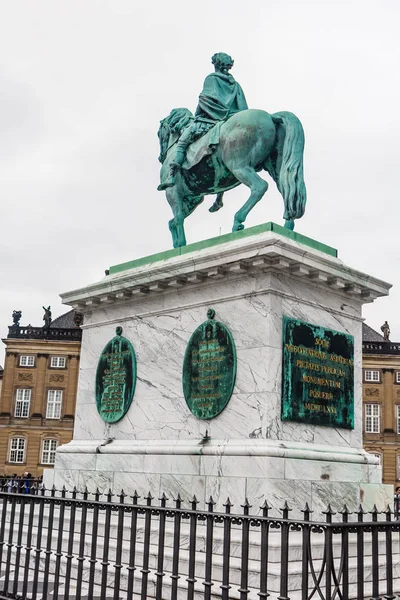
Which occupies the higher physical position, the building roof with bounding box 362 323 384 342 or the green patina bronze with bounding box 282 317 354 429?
the building roof with bounding box 362 323 384 342

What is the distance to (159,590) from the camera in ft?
15.4

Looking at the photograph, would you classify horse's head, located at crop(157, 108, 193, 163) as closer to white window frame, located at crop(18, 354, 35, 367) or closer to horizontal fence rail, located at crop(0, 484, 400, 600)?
horizontal fence rail, located at crop(0, 484, 400, 600)

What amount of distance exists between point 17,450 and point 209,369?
162 ft

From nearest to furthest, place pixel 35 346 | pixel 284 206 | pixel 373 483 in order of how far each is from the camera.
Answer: pixel 373 483, pixel 284 206, pixel 35 346

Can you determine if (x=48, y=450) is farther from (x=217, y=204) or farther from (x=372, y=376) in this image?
(x=217, y=204)

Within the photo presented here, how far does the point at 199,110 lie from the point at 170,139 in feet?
2.32

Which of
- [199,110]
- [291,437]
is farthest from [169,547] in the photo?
[199,110]

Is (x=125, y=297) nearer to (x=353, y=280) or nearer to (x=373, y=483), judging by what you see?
(x=353, y=280)

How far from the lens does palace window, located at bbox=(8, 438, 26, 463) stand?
53.5m

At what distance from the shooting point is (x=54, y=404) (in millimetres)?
54781

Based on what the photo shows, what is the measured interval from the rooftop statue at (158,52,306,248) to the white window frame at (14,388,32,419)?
47565 mm

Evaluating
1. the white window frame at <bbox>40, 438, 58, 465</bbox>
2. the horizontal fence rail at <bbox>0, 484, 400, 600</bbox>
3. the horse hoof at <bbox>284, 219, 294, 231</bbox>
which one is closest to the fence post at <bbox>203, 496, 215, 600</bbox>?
the horizontal fence rail at <bbox>0, 484, 400, 600</bbox>

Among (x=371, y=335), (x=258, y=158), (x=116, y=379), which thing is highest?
(x=371, y=335)

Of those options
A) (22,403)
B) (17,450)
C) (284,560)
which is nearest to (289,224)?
(284,560)
